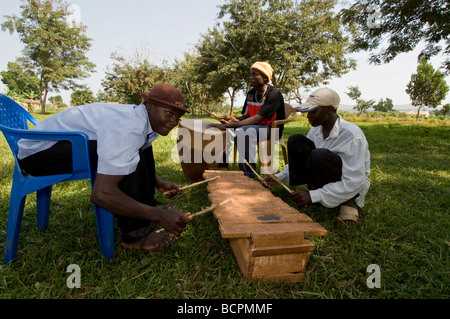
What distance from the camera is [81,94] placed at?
170 ft

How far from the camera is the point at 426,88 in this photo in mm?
36719

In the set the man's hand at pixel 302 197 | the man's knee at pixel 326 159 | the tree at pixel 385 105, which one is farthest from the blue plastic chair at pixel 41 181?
the tree at pixel 385 105

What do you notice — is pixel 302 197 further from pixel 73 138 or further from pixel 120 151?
pixel 73 138

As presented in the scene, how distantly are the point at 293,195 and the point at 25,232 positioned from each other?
2472 mm

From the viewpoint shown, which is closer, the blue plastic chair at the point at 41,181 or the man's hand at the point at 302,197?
the blue plastic chair at the point at 41,181

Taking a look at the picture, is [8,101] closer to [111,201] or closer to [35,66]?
[111,201]

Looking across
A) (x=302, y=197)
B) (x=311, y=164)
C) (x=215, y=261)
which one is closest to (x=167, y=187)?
(x=215, y=261)

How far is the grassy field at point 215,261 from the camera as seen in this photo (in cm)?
161

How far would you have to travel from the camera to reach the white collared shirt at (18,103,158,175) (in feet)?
4.92

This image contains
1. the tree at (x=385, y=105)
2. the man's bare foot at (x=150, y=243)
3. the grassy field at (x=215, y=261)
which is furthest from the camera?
the tree at (x=385, y=105)

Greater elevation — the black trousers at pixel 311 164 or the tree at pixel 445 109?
the tree at pixel 445 109

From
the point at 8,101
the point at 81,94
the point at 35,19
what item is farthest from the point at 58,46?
the point at 8,101

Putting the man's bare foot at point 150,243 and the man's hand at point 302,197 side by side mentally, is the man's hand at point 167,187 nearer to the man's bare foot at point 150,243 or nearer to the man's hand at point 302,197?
the man's bare foot at point 150,243

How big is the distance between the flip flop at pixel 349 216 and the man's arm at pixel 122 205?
5.39ft
